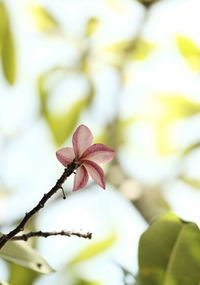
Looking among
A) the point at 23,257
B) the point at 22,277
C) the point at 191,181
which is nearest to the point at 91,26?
the point at 191,181

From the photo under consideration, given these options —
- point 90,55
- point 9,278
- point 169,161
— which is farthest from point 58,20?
point 9,278

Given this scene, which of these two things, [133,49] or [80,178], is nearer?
[80,178]

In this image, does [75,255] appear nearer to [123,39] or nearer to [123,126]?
[123,126]

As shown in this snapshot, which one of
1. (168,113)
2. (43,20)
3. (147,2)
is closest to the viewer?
(147,2)

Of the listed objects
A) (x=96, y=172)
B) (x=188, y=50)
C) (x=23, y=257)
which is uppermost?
(x=188, y=50)

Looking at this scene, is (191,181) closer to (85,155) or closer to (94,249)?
(94,249)

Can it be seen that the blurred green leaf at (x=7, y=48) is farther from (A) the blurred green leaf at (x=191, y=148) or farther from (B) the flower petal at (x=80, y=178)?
(B) the flower petal at (x=80, y=178)

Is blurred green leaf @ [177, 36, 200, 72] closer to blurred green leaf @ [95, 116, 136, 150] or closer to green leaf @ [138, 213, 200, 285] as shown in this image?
blurred green leaf @ [95, 116, 136, 150]
